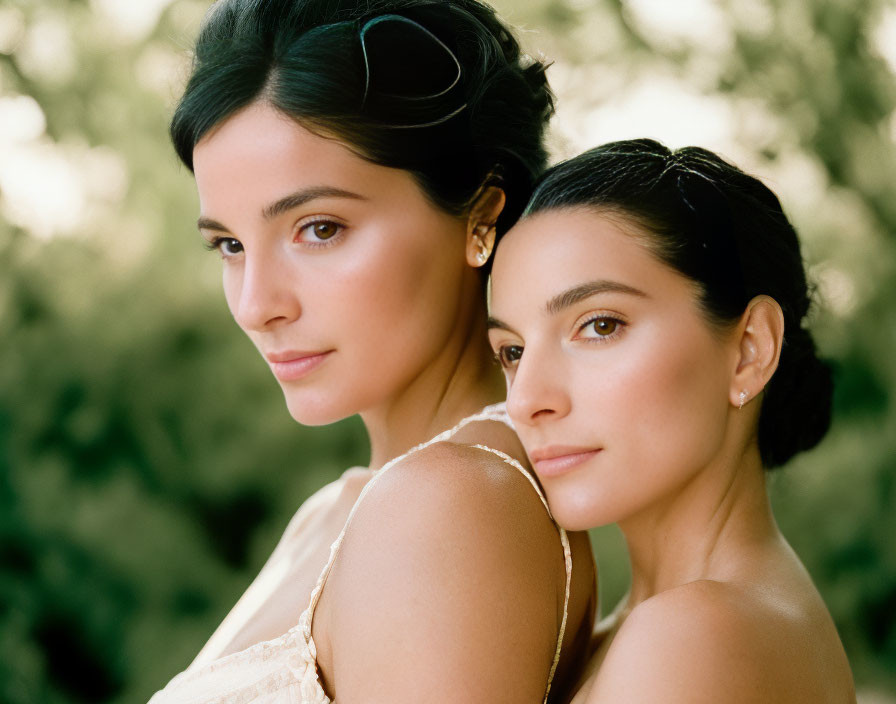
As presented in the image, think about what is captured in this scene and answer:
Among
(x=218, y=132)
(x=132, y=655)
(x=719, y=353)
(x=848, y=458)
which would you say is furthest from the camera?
(x=132, y=655)

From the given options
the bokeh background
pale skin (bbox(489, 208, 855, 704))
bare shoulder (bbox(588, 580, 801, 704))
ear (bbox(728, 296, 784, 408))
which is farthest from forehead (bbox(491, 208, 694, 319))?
the bokeh background

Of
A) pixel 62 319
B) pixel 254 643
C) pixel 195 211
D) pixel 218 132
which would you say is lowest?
pixel 62 319

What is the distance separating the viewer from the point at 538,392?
4.67 feet

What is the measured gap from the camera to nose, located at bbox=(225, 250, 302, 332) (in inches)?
60.8

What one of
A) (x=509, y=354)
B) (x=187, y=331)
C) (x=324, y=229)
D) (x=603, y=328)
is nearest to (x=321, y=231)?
(x=324, y=229)

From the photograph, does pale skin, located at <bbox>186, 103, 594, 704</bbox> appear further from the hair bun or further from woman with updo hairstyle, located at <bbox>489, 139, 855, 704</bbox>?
the hair bun

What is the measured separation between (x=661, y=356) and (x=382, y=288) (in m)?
0.41

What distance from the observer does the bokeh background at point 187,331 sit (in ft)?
13.7

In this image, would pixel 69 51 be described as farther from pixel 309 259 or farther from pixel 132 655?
pixel 309 259

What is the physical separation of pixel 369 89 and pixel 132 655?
11.5 feet

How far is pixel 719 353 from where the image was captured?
146 centimetres

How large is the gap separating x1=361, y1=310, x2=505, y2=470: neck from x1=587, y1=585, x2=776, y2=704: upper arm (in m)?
0.59

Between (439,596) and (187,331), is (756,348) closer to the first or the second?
(439,596)

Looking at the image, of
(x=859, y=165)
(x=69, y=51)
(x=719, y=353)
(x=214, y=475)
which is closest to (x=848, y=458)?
(x=859, y=165)
